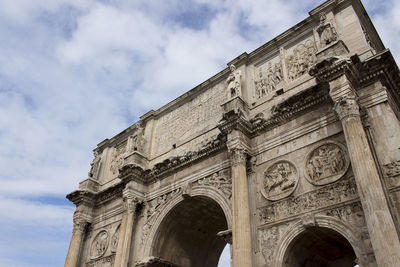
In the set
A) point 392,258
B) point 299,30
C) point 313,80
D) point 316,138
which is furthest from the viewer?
point 299,30

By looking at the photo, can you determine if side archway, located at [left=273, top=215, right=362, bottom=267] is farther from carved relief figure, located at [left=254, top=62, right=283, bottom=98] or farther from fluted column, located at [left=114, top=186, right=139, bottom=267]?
fluted column, located at [left=114, top=186, right=139, bottom=267]

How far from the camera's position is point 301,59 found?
10945 mm

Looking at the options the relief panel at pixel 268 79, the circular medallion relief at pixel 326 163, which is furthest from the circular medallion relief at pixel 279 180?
the relief panel at pixel 268 79

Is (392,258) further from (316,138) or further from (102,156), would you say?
(102,156)

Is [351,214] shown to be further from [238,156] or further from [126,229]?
[126,229]

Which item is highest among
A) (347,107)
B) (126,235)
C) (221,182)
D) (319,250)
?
(347,107)

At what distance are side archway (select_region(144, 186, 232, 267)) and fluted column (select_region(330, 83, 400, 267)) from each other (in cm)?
426

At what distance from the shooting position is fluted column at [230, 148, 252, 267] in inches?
329

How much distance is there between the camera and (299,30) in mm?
11469

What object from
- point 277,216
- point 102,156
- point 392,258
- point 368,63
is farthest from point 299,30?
point 102,156

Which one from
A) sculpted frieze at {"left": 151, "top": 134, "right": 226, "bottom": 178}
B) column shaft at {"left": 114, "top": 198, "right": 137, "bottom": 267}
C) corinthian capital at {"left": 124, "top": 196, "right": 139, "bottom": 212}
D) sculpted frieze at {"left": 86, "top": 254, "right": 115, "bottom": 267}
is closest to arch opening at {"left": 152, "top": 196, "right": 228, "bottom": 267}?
column shaft at {"left": 114, "top": 198, "right": 137, "bottom": 267}

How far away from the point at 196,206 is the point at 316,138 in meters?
5.02

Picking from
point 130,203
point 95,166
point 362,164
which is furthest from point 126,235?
point 362,164

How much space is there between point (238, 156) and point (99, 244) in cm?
747
